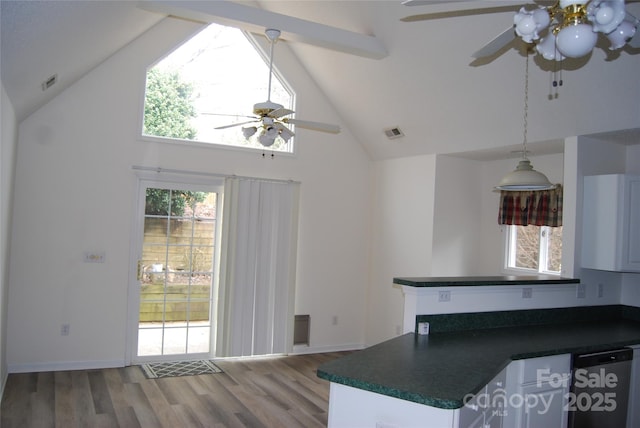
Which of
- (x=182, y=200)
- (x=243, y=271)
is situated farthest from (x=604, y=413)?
(x=182, y=200)

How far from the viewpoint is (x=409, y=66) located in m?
4.77

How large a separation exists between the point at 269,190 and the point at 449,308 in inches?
122

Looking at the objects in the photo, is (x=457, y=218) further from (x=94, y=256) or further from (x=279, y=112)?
(x=94, y=256)

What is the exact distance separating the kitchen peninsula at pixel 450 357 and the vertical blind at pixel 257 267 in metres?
2.83

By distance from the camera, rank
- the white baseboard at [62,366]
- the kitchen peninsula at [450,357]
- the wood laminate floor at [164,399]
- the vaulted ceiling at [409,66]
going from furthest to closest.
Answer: the white baseboard at [62,366]
the wood laminate floor at [164,399]
the vaulted ceiling at [409,66]
the kitchen peninsula at [450,357]

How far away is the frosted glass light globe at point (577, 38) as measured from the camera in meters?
1.72

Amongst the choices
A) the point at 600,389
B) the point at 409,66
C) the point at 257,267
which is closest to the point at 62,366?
the point at 257,267

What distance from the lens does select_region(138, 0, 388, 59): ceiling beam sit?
405 centimetres

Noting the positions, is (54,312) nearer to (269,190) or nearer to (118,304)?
(118,304)

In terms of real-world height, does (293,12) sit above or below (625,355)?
above

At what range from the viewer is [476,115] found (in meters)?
4.85

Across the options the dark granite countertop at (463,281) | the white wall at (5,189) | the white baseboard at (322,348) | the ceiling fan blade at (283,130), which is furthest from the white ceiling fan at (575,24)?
the white baseboard at (322,348)

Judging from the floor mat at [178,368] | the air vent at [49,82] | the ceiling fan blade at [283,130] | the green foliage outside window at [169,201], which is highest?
the air vent at [49,82]

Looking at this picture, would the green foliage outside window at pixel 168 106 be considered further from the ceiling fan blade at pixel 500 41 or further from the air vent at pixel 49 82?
the ceiling fan blade at pixel 500 41
